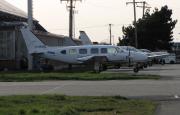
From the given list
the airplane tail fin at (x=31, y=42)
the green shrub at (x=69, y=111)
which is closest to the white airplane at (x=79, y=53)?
the airplane tail fin at (x=31, y=42)

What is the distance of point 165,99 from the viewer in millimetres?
20031

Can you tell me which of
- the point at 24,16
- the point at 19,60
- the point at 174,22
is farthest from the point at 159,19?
the point at 19,60

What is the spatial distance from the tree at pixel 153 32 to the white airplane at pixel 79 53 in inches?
2109

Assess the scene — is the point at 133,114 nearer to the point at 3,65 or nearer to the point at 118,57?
the point at 118,57

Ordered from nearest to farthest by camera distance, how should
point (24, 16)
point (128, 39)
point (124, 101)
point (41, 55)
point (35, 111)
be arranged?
point (35, 111) < point (124, 101) < point (41, 55) < point (24, 16) < point (128, 39)

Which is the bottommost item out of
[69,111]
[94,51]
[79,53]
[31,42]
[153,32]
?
[69,111]

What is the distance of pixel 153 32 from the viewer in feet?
346

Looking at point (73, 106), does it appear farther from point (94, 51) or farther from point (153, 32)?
point (153, 32)

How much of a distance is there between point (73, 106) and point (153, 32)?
89.7 m

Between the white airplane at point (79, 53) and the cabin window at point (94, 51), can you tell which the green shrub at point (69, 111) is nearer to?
the white airplane at point (79, 53)

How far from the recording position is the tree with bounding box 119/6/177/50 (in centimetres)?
10450

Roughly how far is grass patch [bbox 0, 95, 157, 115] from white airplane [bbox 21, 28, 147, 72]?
28.8 m

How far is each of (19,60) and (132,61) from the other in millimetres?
12420

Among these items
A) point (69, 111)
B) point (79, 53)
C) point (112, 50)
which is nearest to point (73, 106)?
point (69, 111)
